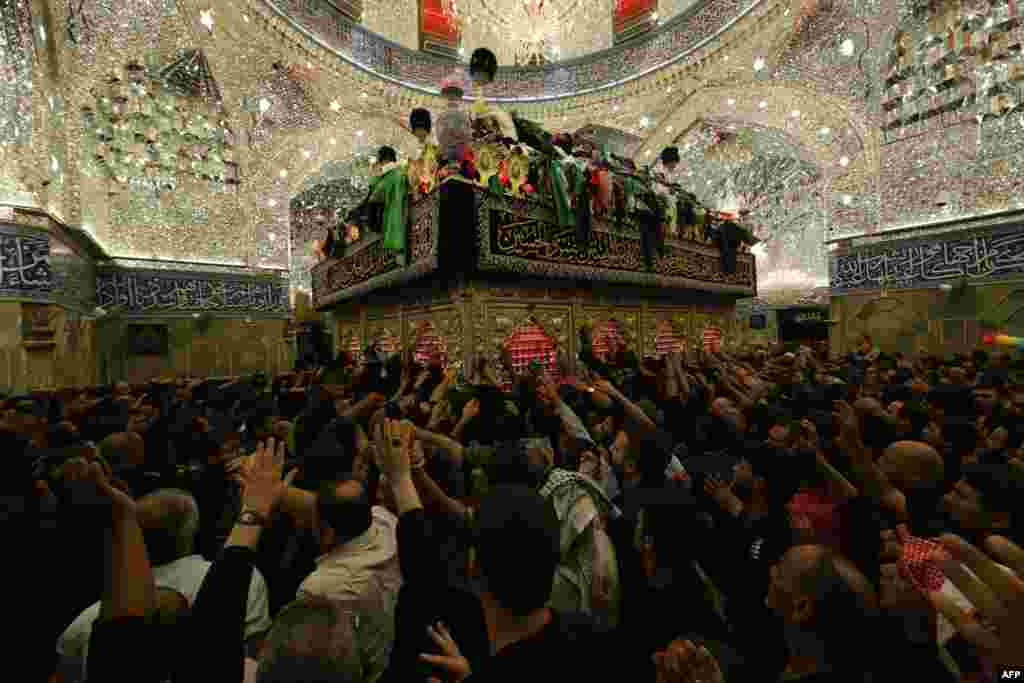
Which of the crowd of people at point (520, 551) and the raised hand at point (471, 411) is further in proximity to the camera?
the raised hand at point (471, 411)

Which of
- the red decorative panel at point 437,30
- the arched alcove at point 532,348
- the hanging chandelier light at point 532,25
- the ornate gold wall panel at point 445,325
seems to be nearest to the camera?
the ornate gold wall panel at point 445,325

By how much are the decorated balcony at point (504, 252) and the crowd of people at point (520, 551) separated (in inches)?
94.4

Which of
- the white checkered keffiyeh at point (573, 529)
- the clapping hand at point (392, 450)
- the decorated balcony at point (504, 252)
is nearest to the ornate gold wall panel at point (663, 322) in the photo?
the decorated balcony at point (504, 252)

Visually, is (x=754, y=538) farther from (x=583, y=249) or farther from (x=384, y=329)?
(x=384, y=329)

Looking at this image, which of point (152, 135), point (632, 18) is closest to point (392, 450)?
point (152, 135)

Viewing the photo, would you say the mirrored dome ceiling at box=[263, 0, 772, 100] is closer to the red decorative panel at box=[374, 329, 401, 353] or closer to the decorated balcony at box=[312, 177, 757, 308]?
the decorated balcony at box=[312, 177, 757, 308]

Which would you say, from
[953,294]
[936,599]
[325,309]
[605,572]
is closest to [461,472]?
[605,572]

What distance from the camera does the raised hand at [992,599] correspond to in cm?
76

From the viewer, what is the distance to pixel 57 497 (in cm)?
181

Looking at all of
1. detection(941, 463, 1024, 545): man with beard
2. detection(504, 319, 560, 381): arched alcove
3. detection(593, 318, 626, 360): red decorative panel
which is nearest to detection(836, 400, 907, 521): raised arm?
detection(941, 463, 1024, 545): man with beard

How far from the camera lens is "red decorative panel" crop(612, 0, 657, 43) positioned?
1431cm

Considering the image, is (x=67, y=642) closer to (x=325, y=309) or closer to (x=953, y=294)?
(x=325, y=309)

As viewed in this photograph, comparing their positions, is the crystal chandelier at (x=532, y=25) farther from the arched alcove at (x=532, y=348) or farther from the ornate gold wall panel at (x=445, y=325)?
the arched alcove at (x=532, y=348)

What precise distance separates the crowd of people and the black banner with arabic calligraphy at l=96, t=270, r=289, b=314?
277 inches
